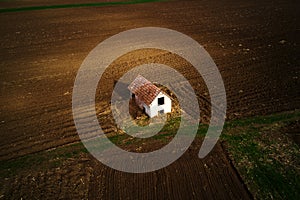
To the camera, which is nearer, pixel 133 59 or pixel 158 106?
pixel 158 106

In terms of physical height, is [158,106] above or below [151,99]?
below

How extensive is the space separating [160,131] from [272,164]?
4749 mm

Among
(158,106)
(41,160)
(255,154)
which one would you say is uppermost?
(158,106)

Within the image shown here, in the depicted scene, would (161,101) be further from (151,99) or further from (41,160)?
(41,160)

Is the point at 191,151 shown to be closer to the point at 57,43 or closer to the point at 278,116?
the point at 278,116

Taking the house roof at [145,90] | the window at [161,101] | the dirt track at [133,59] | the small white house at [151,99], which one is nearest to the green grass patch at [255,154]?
the dirt track at [133,59]

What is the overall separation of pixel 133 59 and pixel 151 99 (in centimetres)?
772

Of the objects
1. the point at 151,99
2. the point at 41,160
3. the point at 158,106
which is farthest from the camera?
the point at 158,106

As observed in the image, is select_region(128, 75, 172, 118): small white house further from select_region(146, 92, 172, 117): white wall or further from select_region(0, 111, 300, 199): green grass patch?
select_region(0, 111, 300, 199): green grass patch

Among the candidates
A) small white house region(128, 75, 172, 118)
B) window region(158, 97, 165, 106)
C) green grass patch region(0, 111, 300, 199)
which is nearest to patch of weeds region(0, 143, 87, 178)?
green grass patch region(0, 111, 300, 199)

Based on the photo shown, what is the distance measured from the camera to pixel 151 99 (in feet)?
43.6

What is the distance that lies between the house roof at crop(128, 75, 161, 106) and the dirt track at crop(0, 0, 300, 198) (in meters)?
2.17

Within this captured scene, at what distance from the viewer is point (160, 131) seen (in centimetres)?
1302

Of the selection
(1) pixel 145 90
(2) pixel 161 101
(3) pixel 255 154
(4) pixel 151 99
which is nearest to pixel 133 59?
(1) pixel 145 90
